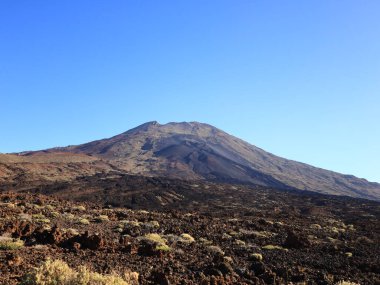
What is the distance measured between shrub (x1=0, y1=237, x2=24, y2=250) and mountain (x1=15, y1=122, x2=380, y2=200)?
73.9 meters

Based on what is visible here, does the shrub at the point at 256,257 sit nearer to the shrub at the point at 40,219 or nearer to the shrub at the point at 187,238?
the shrub at the point at 187,238

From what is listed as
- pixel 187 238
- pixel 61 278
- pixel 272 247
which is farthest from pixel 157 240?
pixel 61 278

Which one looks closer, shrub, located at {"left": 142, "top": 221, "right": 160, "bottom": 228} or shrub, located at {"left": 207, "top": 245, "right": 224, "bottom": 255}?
shrub, located at {"left": 207, "top": 245, "right": 224, "bottom": 255}

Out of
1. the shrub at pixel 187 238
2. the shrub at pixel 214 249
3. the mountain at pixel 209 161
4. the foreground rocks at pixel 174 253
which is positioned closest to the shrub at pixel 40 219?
the foreground rocks at pixel 174 253

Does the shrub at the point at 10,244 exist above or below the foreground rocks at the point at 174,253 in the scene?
above

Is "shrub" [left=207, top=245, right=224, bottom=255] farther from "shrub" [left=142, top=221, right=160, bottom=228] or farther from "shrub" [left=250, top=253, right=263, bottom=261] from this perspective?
"shrub" [left=142, top=221, right=160, bottom=228]

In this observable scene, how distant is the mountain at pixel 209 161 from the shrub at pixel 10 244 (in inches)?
2910

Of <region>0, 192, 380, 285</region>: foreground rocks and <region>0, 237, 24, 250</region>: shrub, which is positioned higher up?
<region>0, 237, 24, 250</region>: shrub

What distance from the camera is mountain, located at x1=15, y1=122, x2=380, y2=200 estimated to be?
97750mm

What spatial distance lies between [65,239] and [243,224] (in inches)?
629

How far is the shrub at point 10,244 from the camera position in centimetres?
1050

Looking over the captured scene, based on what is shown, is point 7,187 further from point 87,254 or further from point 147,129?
point 147,129

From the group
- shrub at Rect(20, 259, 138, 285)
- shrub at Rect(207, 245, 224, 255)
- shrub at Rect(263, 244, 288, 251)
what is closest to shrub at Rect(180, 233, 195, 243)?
shrub at Rect(207, 245, 224, 255)

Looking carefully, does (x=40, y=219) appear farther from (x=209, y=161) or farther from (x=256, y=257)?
(x=209, y=161)
